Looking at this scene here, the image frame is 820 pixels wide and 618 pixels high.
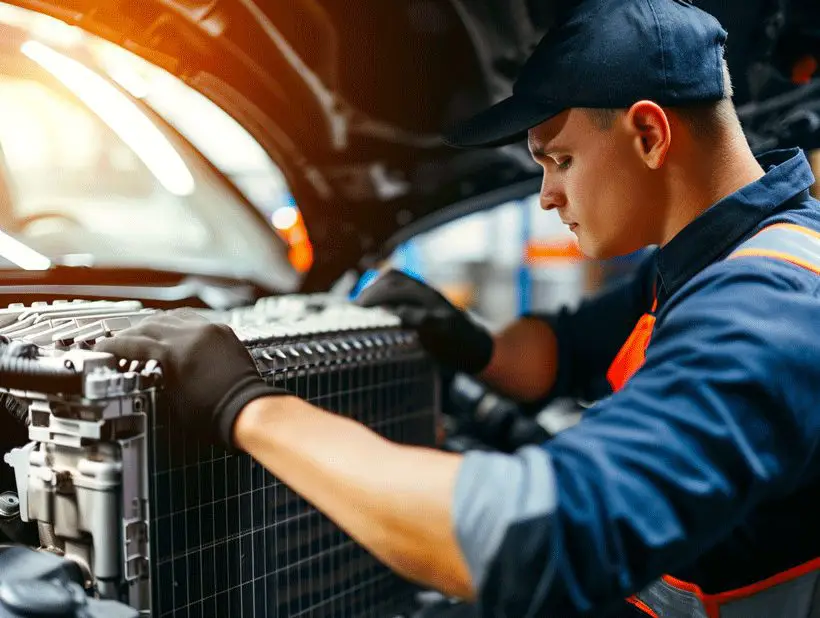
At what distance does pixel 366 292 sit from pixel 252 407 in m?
0.77

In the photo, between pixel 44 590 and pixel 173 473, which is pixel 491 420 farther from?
→ pixel 44 590

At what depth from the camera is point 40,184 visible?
4.36ft

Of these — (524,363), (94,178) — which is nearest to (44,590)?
(94,178)

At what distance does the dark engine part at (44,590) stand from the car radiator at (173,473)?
0.15 ft

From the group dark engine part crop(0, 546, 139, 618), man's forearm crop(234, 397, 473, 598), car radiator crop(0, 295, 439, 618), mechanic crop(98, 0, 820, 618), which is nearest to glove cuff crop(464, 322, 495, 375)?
car radiator crop(0, 295, 439, 618)

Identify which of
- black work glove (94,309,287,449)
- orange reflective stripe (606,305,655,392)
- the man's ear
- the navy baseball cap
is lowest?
orange reflective stripe (606,305,655,392)

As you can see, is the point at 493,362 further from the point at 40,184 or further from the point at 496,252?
the point at 496,252

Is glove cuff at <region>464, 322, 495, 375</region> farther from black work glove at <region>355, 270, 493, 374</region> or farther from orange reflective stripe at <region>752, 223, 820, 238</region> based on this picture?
orange reflective stripe at <region>752, 223, 820, 238</region>

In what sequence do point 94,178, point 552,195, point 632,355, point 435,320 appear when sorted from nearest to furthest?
point 552,195 < point 632,355 < point 94,178 < point 435,320

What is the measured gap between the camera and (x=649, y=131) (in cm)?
102

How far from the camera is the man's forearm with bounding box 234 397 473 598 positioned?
2.50 feet

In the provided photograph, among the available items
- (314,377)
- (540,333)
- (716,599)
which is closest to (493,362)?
(540,333)

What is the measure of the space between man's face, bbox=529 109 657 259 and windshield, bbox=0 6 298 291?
811 mm

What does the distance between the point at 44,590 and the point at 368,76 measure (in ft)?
3.34
